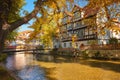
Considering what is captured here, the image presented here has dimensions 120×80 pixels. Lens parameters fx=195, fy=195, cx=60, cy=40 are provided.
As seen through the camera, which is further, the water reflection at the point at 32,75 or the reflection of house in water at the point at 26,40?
the water reflection at the point at 32,75

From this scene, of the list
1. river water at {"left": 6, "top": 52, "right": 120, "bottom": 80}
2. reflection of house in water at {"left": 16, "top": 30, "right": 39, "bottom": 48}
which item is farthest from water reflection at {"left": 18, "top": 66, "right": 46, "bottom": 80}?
reflection of house in water at {"left": 16, "top": 30, "right": 39, "bottom": 48}

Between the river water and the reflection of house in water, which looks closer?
the reflection of house in water

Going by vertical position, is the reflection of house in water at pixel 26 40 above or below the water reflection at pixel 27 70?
above

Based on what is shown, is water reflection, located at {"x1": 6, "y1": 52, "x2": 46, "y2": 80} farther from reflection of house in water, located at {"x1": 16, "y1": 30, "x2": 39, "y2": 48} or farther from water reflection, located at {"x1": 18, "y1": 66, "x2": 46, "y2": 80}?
reflection of house in water, located at {"x1": 16, "y1": 30, "x2": 39, "y2": 48}

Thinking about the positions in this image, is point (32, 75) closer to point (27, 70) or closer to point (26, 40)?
point (27, 70)

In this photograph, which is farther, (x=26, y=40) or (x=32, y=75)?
(x=32, y=75)

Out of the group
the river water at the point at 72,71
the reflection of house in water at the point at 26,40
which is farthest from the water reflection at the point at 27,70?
the reflection of house in water at the point at 26,40

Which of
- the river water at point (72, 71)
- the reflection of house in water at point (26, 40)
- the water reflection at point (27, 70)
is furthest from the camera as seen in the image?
the water reflection at point (27, 70)

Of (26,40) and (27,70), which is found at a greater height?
(26,40)

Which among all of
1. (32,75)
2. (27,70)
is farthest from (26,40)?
(27,70)

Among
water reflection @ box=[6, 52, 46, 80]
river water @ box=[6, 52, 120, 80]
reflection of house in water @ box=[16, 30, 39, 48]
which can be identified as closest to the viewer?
reflection of house in water @ box=[16, 30, 39, 48]

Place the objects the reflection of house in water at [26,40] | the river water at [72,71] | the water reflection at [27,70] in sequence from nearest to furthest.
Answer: the reflection of house in water at [26,40], the river water at [72,71], the water reflection at [27,70]

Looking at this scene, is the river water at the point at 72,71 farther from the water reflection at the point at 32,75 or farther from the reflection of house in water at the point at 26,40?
the reflection of house in water at the point at 26,40

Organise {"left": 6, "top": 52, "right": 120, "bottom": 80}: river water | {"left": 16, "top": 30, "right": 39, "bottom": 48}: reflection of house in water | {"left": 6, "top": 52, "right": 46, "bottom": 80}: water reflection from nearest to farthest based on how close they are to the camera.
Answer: {"left": 16, "top": 30, "right": 39, "bottom": 48}: reflection of house in water
{"left": 6, "top": 52, "right": 120, "bottom": 80}: river water
{"left": 6, "top": 52, "right": 46, "bottom": 80}: water reflection
